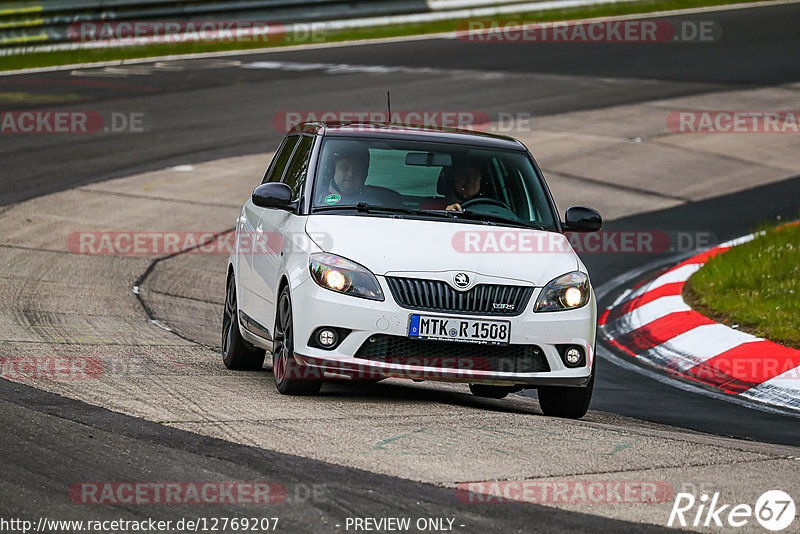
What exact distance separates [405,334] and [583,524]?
2.38 m

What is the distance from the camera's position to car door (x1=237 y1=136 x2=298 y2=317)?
884 centimetres

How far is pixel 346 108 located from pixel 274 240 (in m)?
13.8

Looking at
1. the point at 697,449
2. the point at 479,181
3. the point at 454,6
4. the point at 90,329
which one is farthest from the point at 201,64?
the point at 697,449

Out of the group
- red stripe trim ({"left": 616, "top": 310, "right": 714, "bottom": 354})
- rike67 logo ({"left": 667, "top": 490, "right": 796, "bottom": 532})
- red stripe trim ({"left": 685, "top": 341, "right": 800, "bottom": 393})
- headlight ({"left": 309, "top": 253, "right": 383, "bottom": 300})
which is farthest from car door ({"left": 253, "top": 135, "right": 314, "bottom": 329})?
red stripe trim ({"left": 616, "top": 310, "right": 714, "bottom": 354})

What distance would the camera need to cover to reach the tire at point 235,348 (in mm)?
9227

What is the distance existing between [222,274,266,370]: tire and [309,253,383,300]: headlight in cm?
174

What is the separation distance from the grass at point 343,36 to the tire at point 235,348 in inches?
718

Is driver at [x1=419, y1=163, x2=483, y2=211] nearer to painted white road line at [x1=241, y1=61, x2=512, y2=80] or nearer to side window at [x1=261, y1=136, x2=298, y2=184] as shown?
side window at [x1=261, y1=136, x2=298, y2=184]

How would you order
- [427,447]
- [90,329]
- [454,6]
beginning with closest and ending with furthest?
[427,447], [90,329], [454,6]

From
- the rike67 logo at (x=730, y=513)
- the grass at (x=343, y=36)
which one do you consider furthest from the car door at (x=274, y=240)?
the grass at (x=343, y=36)

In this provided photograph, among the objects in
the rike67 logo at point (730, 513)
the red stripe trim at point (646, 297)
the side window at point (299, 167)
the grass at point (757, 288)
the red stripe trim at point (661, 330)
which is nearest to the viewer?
the rike67 logo at point (730, 513)

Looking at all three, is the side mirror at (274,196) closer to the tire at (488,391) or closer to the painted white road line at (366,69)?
the tire at (488,391)

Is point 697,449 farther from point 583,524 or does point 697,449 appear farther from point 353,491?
point 353,491

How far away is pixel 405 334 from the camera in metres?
7.41
